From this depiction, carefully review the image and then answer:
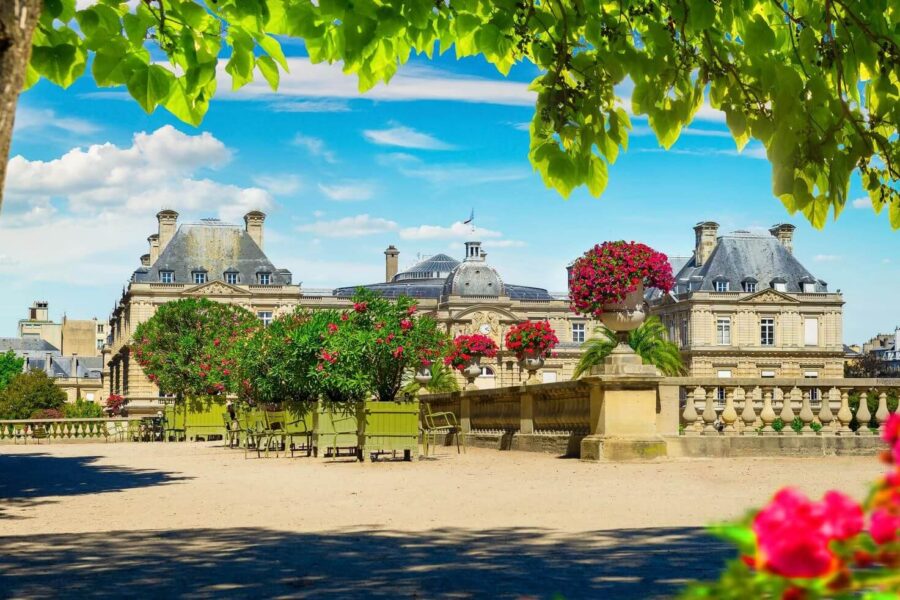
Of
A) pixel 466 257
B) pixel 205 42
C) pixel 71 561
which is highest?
pixel 466 257

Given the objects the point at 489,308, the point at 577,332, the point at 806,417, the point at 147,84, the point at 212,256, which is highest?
the point at 212,256

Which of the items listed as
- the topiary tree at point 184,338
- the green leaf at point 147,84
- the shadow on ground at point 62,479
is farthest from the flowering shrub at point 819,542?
the topiary tree at point 184,338

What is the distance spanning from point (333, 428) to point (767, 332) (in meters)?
74.0

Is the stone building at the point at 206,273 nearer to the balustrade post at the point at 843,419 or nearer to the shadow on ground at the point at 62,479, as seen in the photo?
the shadow on ground at the point at 62,479

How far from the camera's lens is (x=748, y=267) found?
89.0 metres

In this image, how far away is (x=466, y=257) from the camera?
102375mm

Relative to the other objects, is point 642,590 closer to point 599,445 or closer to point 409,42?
point 409,42

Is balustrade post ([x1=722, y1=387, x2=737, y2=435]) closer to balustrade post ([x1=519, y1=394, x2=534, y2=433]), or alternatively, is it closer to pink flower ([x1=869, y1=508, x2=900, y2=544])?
balustrade post ([x1=519, y1=394, x2=534, y2=433])

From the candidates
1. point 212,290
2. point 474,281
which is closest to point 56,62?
point 212,290

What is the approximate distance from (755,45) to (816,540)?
5158 mm

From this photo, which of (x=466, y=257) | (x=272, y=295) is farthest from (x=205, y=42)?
(x=466, y=257)

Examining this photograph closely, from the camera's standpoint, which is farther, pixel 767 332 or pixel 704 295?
pixel 767 332

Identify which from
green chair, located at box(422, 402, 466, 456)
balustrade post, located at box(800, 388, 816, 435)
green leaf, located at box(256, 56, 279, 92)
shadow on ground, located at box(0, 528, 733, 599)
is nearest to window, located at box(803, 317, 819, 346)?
green chair, located at box(422, 402, 466, 456)

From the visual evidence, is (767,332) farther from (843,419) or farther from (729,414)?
(729,414)
